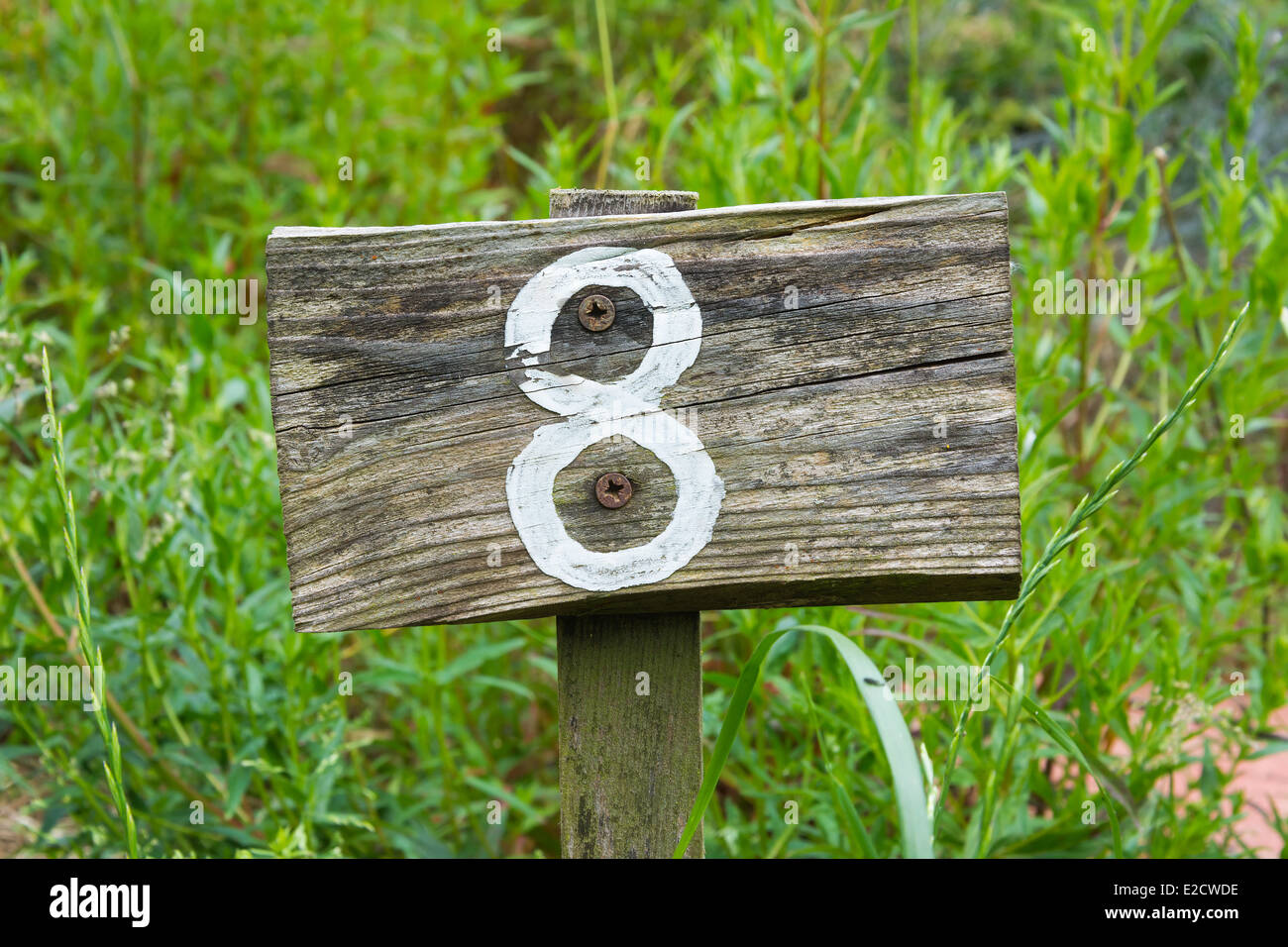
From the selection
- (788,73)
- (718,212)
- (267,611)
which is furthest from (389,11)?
(718,212)

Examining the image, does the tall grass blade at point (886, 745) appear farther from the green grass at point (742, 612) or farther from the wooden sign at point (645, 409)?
the green grass at point (742, 612)

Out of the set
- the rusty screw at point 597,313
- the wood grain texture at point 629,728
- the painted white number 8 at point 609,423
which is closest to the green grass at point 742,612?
the wood grain texture at point 629,728

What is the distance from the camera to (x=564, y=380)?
1.00 m

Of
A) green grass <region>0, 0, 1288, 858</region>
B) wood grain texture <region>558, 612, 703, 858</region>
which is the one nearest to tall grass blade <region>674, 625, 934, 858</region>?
wood grain texture <region>558, 612, 703, 858</region>

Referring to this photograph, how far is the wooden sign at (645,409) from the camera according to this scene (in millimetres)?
989

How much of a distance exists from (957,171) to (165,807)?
189cm

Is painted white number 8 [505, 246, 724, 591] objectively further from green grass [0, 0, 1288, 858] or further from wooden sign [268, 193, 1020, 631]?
green grass [0, 0, 1288, 858]

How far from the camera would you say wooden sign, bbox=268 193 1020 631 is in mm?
989

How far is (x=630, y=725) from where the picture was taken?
1091 mm

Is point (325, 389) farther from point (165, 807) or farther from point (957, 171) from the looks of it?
point (957, 171)

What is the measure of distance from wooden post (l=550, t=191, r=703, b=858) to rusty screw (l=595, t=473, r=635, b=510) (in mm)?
151

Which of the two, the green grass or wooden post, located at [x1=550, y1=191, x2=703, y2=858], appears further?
the green grass

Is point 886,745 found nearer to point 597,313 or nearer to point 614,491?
point 614,491

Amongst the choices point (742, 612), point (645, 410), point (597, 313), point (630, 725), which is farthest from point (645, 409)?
point (742, 612)
